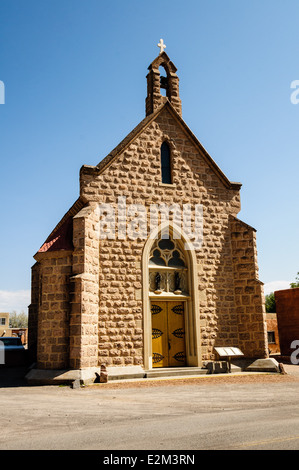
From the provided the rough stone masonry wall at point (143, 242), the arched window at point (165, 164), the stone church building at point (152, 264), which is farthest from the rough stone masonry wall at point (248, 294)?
the arched window at point (165, 164)

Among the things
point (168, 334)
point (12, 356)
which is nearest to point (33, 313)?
point (12, 356)

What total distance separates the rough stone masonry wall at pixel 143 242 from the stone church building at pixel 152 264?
0.12ft

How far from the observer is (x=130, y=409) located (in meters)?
7.67

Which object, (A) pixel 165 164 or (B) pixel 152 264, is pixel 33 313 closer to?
(B) pixel 152 264

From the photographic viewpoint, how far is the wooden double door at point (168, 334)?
14.1 m

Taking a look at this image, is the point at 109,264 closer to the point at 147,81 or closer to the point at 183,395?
the point at 183,395

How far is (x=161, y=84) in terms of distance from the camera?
16859 mm

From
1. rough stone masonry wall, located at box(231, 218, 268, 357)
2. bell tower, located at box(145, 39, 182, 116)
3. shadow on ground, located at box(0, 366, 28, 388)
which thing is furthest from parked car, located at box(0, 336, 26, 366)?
bell tower, located at box(145, 39, 182, 116)

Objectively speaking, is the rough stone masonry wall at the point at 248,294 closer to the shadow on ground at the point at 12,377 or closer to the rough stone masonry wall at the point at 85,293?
the rough stone masonry wall at the point at 85,293

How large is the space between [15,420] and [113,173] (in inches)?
364

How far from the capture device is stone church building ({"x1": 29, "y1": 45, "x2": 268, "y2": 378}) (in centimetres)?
1253

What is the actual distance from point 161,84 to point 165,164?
12.5 feet

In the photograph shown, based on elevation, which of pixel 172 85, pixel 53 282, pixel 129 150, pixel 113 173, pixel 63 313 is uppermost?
pixel 172 85
